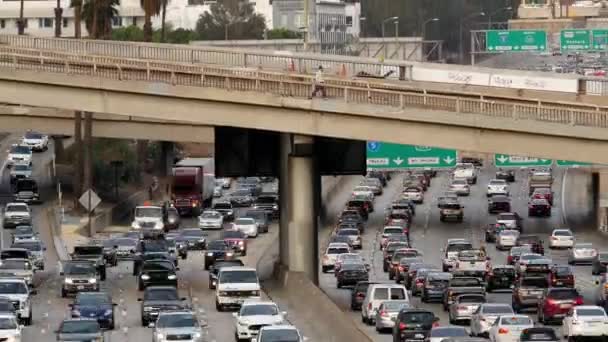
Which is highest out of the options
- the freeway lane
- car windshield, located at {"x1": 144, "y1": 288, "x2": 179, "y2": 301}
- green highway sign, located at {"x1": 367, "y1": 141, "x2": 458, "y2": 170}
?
green highway sign, located at {"x1": 367, "y1": 141, "x2": 458, "y2": 170}

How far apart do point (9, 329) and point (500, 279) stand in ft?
77.4

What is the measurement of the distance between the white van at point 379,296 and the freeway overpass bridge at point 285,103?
9271 millimetres

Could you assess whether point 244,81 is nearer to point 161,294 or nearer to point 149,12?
point 161,294

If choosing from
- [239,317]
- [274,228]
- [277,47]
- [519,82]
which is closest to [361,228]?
[274,228]

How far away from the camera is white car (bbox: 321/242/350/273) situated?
79.7 m

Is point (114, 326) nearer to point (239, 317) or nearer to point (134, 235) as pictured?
point (239, 317)

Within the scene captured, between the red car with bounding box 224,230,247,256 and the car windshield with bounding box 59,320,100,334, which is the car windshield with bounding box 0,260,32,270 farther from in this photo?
the car windshield with bounding box 59,320,100,334

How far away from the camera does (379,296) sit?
58.1 m

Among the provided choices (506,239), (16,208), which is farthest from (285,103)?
(16,208)

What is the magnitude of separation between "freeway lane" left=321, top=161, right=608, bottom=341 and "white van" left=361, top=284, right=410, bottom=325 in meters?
0.42

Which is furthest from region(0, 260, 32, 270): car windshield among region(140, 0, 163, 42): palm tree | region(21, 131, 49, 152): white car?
region(21, 131, 49, 152): white car

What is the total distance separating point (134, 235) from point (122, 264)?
650 centimetres

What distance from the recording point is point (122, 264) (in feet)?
263

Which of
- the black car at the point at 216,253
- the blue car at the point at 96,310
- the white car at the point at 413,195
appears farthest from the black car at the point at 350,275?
the white car at the point at 413,195
